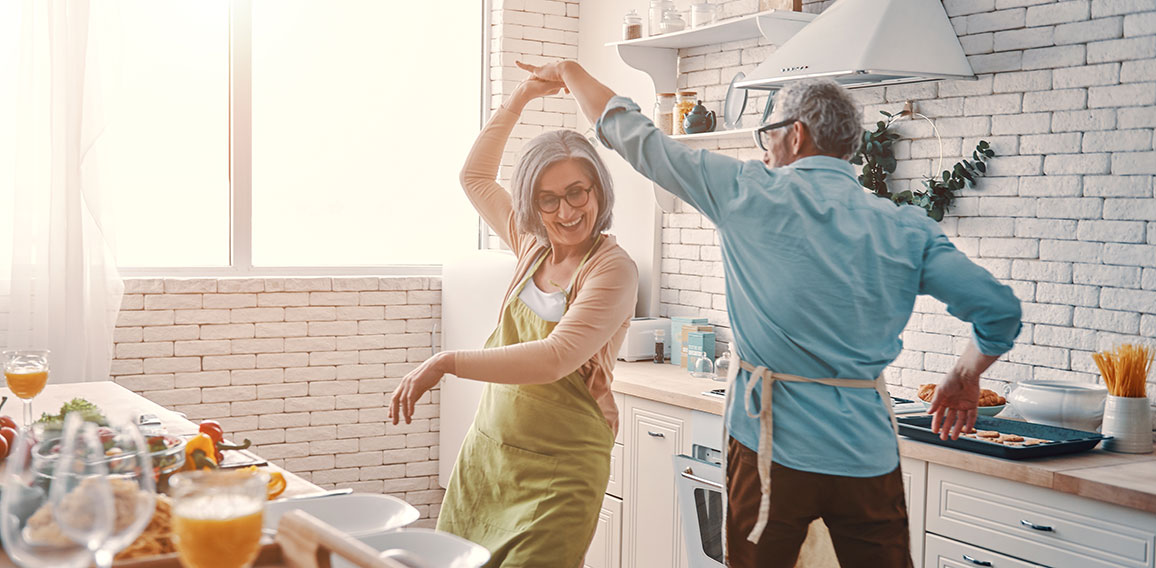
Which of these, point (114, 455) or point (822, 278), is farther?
point (822, 278)

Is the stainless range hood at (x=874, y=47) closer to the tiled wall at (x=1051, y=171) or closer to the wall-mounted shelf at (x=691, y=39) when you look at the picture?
the tiled wall at (x=1051, y=171)

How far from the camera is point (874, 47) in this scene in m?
3.14

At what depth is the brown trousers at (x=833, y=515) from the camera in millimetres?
2191

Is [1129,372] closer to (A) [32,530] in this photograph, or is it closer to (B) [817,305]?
(B) [817,305]

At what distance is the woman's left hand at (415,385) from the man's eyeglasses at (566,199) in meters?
0.44

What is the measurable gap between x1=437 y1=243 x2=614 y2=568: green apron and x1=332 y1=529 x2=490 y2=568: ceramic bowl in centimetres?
70

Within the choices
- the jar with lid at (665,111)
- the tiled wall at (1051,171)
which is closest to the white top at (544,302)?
the tiled wall at (1051,171)

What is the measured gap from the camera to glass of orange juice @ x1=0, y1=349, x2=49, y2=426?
7.77 feet

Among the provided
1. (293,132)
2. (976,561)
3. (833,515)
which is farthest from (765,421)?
(293,132)

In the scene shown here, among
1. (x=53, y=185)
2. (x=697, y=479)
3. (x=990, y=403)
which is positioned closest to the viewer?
(x=990, y=403)

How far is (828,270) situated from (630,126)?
50 cm

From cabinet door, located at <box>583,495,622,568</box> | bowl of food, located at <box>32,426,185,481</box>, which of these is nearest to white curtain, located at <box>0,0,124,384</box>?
cabinet door, located at <box>583,495,622,568</box>

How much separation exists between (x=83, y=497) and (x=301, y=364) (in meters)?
3.71

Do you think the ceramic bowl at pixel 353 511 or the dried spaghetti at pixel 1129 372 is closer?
the ceramic bowl at pixel 353 511
